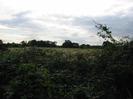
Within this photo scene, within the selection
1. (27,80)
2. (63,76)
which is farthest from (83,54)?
(27,80)

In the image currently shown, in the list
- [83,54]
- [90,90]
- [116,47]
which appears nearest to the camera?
[90,90]

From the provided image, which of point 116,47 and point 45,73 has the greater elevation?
point 116,47

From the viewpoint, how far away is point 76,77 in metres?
12.7

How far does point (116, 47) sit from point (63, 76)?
2058 millimetres

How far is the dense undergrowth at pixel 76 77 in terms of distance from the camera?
11258 mm

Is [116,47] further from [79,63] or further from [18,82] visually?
[18,82]

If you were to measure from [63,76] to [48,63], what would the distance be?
1.72 meters

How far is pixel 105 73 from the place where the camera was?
38.3 ft

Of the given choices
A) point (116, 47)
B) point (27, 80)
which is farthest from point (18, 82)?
point (116, 47)

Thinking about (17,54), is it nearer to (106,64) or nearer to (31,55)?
(31,55)

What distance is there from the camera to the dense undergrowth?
11.3 m

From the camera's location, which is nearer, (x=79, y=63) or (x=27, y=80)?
(x=27, y=80)

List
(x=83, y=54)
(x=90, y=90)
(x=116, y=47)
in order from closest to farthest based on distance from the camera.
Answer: (x=90, y=90), (x=116, y=47), (x=83, y=54)

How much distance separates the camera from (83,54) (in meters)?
14.4
